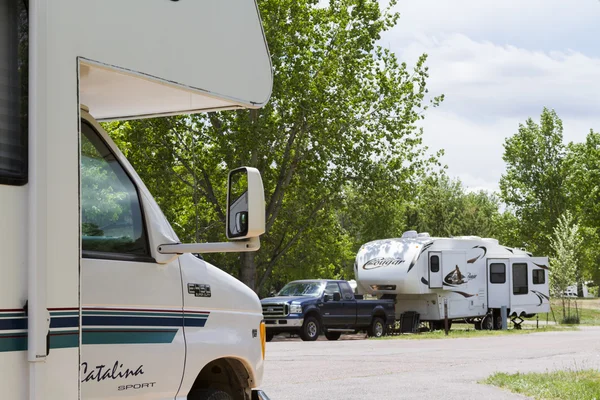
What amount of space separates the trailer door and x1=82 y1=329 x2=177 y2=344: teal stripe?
26256 millimetres

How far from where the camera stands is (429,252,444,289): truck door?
27453 millimetres

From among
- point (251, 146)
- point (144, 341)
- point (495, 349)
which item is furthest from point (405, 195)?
point (144, 341)

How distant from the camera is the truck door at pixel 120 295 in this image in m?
4.03

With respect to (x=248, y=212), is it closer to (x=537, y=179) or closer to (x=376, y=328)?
(x=376, y=328)

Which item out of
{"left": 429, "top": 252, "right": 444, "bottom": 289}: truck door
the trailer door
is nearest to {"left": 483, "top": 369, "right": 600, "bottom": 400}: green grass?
{"left": 429, "top": 252, "right": 444, "bottom": 289}: truck door

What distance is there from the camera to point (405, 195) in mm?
34344

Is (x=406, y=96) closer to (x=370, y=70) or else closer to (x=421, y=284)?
(x=370, y=70)

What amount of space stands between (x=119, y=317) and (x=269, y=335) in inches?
821

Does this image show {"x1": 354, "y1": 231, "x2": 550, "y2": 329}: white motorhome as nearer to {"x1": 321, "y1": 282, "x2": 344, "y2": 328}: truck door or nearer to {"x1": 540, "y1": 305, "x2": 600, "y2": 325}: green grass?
{"x1": 321, "y1": 282, "x2": 344, "y2": 328}: truck door

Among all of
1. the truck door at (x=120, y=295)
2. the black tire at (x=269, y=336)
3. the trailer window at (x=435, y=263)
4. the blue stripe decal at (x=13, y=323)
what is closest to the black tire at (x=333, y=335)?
the black tire at (x=269, y=336)

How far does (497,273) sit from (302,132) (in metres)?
8.91

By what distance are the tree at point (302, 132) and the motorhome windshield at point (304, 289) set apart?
16.9 feet

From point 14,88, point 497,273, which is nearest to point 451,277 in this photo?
point 497,273

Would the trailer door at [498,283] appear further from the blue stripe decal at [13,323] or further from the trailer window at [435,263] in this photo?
the blue stripe decal at [13,323]
